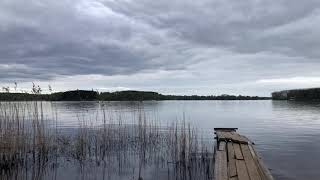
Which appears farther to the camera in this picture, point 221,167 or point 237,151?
point 237,151

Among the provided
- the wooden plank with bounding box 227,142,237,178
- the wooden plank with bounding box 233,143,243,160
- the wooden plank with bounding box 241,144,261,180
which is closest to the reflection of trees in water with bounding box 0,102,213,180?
the wooden plank with bounding box 227,142,237,178

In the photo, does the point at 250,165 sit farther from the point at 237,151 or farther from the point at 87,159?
the point at 87,159

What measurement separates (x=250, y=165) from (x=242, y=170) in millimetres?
989

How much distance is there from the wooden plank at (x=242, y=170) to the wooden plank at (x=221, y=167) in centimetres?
41

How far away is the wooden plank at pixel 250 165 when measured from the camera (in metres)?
12.3

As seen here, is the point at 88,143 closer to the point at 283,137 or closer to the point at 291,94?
the point at 283,137

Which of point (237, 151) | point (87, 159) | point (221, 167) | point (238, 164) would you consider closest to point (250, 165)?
point (238, 164)

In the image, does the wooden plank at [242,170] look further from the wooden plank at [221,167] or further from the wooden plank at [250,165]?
the wooden plank at [221,167]

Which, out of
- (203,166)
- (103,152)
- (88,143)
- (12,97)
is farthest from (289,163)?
(12,97)

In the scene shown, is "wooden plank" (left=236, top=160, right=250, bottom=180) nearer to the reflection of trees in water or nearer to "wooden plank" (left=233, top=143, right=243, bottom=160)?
"wooden plank" (left=233, top=143, right=243, bottom=160)

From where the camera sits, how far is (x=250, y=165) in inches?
552

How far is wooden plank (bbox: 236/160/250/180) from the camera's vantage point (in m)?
12.1

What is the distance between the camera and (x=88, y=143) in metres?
23.7

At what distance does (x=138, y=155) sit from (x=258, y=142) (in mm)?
10503
